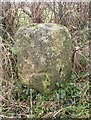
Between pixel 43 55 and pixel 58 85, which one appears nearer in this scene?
pixel 43 55

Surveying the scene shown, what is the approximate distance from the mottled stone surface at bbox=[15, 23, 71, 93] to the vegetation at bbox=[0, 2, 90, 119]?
15cm

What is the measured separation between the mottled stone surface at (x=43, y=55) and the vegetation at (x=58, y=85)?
0.15 m

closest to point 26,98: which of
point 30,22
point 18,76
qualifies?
point 18,76

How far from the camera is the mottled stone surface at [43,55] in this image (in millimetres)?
3699

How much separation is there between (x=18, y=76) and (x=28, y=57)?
35cm

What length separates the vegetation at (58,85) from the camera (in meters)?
A: 3.83

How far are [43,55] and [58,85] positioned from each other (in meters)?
0.43

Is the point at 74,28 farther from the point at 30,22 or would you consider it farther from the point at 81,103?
the point at 81,103

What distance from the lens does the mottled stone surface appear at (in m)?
3.70

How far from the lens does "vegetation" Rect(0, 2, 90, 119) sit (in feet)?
12.6

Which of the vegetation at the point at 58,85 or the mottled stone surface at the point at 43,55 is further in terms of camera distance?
the vegetation at the point at 58,85

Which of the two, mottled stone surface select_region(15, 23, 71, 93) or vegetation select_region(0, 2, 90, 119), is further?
vegetation select_region(0, 2, 90, 119)

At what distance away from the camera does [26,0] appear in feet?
13.6

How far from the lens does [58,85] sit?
12.6 feet
